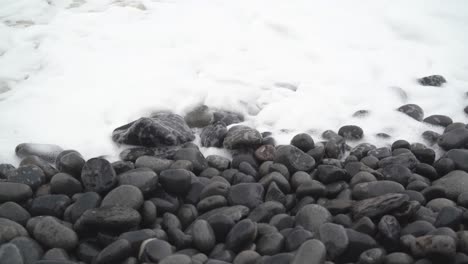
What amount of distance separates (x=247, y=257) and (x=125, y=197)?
33.3 inches

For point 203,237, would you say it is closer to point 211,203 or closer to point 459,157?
point 211,203

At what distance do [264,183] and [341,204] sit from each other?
523mm

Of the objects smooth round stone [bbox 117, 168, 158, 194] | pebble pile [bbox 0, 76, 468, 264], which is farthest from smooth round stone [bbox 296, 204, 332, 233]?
smooth round stone [bbox 117, 168, 158, 194]

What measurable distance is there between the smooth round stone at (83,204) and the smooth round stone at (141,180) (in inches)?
7.9

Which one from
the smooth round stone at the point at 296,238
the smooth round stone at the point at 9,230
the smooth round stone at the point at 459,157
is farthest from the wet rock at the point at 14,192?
the smooth round stone at the point at 459,157

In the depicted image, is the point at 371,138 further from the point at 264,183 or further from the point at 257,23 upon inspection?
the point at 257,23

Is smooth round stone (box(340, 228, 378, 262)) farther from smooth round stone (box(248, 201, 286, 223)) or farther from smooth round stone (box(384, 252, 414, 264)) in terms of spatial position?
smooth round stone (box(248, 201, 286, 223))

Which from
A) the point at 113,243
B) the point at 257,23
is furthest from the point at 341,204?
the point at 257,23

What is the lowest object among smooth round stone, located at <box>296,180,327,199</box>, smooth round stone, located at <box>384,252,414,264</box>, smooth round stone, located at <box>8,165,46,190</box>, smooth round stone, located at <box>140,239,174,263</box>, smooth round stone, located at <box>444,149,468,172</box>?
smooth round stone, located at <box>8,165,46,190</box>

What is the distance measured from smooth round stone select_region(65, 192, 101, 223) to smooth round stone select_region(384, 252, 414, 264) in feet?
5.51

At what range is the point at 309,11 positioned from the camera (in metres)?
5.59

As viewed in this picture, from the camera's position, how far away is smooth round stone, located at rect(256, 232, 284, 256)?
240 cm

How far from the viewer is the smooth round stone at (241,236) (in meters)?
2.43

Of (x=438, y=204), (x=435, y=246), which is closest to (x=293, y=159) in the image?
(x=438, y=204)
